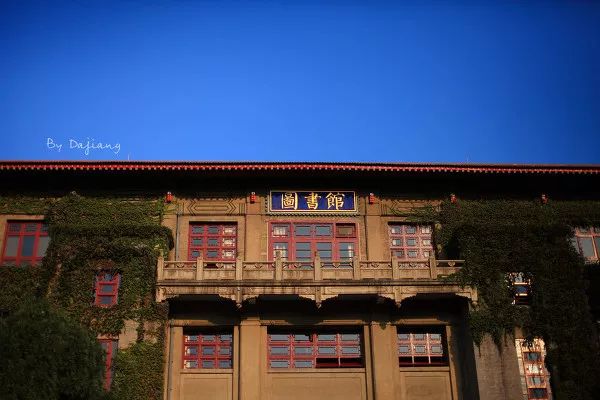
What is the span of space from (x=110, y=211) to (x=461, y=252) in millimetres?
12324

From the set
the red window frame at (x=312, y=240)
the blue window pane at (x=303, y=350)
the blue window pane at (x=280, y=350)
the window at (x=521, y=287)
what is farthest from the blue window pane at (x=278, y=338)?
the window at (x=521, y=287)

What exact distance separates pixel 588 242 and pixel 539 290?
12.6ft

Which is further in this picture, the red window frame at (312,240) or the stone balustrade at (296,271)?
the red window frame at (312,240)

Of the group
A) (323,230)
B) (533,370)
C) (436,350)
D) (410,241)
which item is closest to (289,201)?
(323,230)

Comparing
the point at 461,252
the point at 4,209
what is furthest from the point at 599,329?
the point at 4,209

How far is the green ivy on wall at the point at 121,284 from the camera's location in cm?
1870

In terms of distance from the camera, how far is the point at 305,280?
19703mm

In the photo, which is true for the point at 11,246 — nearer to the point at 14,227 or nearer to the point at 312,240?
Result: the point at 14,227

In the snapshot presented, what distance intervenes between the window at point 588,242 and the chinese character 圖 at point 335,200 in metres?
8.56

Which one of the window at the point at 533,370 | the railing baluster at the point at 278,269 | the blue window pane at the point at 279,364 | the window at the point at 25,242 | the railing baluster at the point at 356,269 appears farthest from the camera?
the window at the point at 25,242

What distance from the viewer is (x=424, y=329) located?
20891 mm

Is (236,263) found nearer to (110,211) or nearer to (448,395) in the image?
(110,211)

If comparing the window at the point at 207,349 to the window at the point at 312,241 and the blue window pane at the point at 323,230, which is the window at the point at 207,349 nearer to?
the window at the point at 312,241

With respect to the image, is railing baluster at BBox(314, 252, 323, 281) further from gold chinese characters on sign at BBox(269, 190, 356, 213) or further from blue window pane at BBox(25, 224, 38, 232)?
blue window pane at BBox(25, 224, 38, 232)
